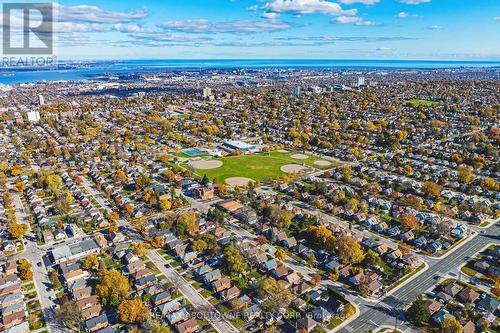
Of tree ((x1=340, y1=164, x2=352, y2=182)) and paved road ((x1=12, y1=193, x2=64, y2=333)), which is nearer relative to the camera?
paved road ((x1=12, y1=193, x2=64, y2=333))

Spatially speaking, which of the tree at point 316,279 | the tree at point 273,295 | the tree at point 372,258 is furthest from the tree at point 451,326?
the tree at point 273,295

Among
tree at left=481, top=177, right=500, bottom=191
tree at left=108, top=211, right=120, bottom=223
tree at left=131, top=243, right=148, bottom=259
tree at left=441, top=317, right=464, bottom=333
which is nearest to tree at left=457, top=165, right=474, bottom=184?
tree at left=481, top=177, right=500, bottom=191

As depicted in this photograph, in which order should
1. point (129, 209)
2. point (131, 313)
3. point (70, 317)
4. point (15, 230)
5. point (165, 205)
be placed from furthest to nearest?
1. point (165, 205)
2. point (129, 209)
3. point (15, 230)
4. point (131, 313)
5. point (70, 317)

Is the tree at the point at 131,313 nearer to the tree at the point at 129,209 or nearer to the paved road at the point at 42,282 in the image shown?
the paved road at the point at 42,282

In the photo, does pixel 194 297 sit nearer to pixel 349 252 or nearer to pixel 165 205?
pixel 349 252

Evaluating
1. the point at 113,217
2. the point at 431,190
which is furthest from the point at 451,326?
the point at 113,217

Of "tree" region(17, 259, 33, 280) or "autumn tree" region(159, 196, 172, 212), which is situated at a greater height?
"autumn tree" region(159, 196, 172, 212)

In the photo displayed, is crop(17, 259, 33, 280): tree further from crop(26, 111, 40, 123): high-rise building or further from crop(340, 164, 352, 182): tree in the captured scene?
crop(26, 111, 40, 123): high-rise building

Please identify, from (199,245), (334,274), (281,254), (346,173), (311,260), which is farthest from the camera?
(346,173)
